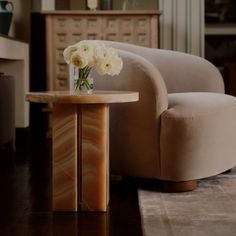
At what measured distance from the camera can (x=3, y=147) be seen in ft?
13.0

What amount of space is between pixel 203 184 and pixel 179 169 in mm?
270

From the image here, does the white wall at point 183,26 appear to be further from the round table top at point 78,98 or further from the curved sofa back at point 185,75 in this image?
the round table top at point 78,98

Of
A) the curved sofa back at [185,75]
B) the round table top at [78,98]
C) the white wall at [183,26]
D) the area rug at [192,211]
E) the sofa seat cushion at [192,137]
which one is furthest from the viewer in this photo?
the white wall at [183,26]

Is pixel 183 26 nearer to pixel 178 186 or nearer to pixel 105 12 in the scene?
pixel 105 12

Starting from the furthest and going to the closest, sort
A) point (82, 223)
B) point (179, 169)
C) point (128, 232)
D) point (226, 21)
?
point (226, 21), point (179, 169), point (82, 223), point (128, 232)

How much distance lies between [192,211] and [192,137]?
18.0 inches

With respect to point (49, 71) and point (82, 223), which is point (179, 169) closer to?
point (82, 223)

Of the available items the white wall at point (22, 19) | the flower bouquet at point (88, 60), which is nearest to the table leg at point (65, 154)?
the flower bouquet at point (88, 60)

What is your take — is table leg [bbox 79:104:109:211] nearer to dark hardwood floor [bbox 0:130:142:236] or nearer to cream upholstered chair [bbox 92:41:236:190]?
dark hardwood floor [bbox 0:130:142:236]

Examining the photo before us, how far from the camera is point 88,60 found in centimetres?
233

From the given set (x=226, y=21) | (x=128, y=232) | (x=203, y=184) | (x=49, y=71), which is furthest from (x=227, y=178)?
(x=226, y=21)

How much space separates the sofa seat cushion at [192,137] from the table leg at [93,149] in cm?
41

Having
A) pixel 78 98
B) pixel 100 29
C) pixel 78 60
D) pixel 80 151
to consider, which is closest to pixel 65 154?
pixel 80 151

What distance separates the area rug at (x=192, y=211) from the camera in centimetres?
197
